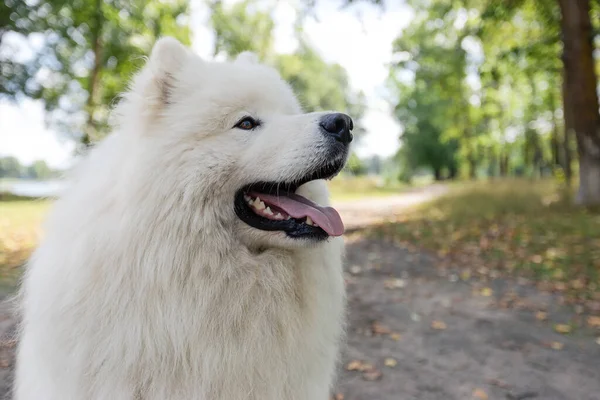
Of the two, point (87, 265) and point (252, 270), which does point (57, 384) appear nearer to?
point (87, 265)

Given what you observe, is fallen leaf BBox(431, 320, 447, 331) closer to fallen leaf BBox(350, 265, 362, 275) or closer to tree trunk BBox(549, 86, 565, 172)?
fallen leaf BBox(350, 265, 362, 275)

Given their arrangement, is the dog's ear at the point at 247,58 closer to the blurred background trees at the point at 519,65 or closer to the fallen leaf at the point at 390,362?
the fallen leaf at the point at 390,362

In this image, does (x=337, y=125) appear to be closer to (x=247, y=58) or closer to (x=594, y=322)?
(x=247, y=58)

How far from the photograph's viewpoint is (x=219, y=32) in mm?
25453

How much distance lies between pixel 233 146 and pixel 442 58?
15.6 meters

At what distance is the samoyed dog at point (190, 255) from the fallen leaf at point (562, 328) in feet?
14.2

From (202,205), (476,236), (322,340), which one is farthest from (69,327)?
(476,236)

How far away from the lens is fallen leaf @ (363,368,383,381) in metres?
4.01

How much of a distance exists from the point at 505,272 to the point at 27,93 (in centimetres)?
2141

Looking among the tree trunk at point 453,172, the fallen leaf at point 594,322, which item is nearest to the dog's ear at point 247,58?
the fallen leaf at point 594,322

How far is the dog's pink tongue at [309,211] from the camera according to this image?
6.66 feet

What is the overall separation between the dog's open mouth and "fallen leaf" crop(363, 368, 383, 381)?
250 centimetres

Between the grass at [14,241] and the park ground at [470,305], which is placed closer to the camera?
the park ground at [470,305]

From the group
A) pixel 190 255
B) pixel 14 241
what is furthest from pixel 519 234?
pixel 14 241
